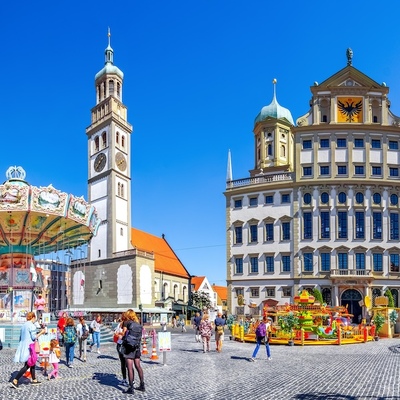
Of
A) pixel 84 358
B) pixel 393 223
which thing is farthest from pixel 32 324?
pixel 393 223

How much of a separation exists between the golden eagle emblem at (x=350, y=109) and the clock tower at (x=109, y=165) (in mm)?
25182

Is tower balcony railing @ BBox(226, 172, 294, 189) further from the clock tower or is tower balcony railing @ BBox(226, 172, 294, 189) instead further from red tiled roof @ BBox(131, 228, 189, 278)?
red tiled roof @ BBox(131, 228, 189, 278)

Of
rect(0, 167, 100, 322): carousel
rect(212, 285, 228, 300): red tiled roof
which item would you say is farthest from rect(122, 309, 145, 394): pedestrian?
rect(212, 285, 228, 300): red tiled roof

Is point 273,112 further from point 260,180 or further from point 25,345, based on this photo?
point 25,345

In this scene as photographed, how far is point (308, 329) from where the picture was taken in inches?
1153

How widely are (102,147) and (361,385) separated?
52.7 meters

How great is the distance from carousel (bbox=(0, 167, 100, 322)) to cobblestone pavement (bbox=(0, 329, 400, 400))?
9.90m

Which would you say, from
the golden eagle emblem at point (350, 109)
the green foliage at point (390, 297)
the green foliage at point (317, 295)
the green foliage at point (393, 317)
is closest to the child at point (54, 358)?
the green foliage at point (393, 317)

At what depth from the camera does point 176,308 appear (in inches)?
2628

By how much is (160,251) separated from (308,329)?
50.4 m

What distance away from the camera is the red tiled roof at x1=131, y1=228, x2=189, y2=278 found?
71.9 m

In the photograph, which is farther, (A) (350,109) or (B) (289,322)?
(A) (350,109)

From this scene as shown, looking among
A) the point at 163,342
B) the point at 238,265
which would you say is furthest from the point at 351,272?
the point at 163,342

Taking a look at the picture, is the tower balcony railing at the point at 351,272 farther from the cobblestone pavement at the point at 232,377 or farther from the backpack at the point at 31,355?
the backpack at the point at 31,355
